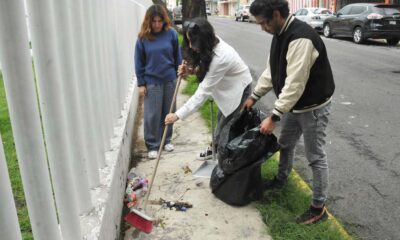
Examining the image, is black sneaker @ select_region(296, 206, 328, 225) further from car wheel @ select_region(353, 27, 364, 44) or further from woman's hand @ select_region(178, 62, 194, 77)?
car wheel @ select_region(353, 27, 364, 44)

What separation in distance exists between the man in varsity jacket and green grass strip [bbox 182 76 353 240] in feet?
0.33

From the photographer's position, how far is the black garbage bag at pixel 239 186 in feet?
11.7

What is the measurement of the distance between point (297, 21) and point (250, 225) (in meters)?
1.68

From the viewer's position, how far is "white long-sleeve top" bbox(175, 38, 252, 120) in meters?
3.61

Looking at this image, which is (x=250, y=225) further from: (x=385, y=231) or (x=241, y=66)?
(x=241, y=66)

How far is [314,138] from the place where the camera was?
312cm

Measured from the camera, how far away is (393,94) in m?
7.71

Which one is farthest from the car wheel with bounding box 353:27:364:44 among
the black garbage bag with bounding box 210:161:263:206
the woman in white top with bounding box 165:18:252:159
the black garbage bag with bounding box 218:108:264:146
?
the black garbage bag with bounding box 210:161:263:206

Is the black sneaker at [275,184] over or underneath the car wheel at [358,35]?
underneath

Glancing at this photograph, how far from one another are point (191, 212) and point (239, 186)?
1.60 feet

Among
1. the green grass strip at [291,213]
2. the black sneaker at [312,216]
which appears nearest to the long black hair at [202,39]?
the green grass strip at [291,213]

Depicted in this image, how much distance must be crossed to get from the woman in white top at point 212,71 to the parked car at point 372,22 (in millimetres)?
13052

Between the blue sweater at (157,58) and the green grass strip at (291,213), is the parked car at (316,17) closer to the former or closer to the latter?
the blue sweater at (157,58)

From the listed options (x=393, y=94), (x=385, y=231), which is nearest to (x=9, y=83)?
(x=385, y=231)
